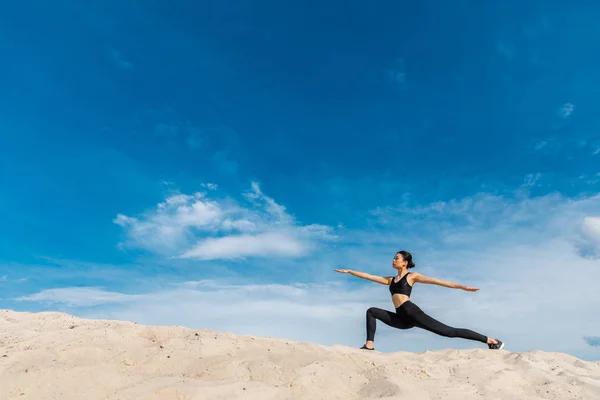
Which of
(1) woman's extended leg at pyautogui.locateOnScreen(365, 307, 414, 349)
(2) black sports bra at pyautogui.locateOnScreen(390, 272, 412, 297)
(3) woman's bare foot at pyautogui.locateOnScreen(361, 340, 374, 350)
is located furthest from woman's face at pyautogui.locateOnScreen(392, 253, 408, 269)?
(3) woman's bare foot at pyautogui.locateOnScreen(361, 340, 374, 350)

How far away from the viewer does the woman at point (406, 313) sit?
8.20 m

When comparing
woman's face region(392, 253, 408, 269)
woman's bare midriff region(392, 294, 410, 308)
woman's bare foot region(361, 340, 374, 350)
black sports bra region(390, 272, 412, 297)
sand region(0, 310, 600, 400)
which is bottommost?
sand region(0, 310, 600, 400)

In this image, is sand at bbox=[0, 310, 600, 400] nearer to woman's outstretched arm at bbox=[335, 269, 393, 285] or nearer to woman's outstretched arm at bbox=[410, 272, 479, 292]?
woman's outstretched arm at bbox=[410, 272, 479, 292]

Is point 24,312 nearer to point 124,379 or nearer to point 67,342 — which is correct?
point 67,342

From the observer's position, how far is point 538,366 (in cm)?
673

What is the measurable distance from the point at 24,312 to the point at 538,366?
9919 mm

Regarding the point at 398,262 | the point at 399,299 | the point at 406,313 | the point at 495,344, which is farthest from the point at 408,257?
the point at 495,344

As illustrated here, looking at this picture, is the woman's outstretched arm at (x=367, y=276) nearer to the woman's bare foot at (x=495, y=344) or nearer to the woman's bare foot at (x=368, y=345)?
the woman's bare foot at (x=368, y=345)

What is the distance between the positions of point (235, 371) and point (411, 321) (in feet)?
13.7

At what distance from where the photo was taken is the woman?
820 cm

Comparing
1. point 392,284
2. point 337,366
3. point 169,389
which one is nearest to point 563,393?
point 337,366

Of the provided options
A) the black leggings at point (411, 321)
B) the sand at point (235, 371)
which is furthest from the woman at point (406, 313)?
the sand at point (235, 371)

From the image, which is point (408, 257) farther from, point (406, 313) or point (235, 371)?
point (235, 371)

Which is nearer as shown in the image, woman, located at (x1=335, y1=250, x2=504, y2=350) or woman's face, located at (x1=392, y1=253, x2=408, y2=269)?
woman, located at (x1=335, y1=250, x2=504, y2=350)
